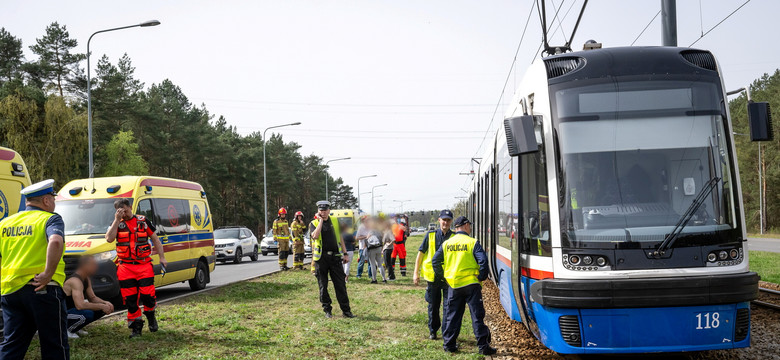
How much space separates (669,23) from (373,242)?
8.85 metres

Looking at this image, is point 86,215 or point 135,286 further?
point 86,215

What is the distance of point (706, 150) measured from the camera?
6.40m

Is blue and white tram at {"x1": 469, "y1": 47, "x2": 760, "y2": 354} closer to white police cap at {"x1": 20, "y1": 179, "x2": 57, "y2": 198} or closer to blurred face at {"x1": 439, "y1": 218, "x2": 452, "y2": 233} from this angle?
blurred face at {"x1": 439, "y1": 218, "x2": 452, "y2": 233}

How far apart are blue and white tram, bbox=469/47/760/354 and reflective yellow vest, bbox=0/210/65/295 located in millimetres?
4292

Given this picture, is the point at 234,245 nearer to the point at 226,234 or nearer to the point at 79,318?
the point at 226,234

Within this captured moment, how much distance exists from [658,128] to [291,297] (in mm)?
9231

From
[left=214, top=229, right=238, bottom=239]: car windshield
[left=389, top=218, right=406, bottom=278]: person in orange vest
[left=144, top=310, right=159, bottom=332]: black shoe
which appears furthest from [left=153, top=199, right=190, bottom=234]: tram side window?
[left=214, top=229, right=238, bottom=239]: car windshield

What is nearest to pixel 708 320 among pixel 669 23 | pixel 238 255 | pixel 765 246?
pixel 669 23

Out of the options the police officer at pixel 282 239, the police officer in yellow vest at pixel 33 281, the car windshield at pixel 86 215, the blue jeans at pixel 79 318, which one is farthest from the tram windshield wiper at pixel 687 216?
the police officer at pixel 282 239

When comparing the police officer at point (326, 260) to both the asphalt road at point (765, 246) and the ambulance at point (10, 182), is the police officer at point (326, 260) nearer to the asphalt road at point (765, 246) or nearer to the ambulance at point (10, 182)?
the ambulance at point (10, 182)

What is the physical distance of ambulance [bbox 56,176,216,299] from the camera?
11164 mm

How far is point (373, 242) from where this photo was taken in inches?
685

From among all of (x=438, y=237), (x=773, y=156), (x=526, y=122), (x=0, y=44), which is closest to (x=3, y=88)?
(x=0, y=44)

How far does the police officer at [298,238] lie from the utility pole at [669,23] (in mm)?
11025
